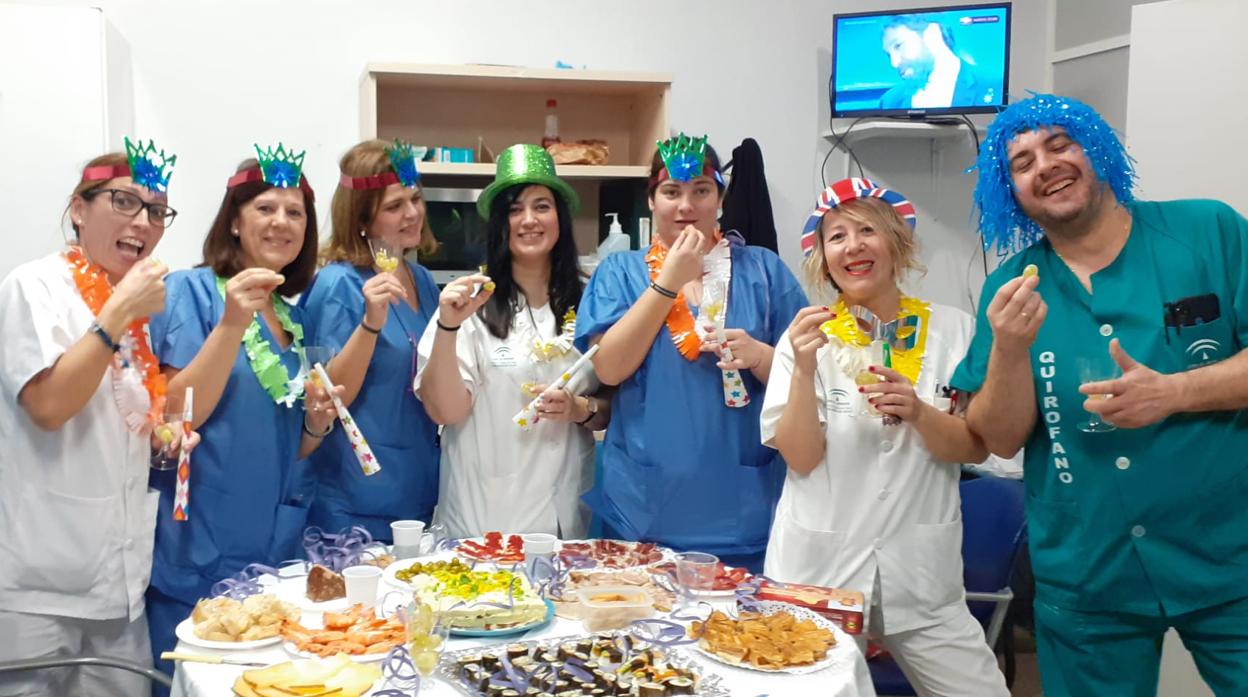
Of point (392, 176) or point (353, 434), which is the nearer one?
point (353, 434)

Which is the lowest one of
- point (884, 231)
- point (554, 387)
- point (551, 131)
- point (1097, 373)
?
point (554, 387)

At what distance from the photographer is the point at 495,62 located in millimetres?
4191

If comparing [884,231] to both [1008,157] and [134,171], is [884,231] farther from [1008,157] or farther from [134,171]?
[134,171]

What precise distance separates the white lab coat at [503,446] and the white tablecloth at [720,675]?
31.7 inches

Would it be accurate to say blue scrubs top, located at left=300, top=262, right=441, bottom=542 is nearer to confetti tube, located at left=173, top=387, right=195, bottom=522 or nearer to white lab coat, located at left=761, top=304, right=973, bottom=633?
confetti tube, located at left=173, top=387, right=195, bottom=522

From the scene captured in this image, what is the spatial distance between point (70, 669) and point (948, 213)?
4.09 meters

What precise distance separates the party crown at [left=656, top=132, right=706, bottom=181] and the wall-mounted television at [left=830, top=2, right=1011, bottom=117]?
2.05 metres

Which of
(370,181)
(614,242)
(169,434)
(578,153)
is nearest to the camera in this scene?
(169,434)

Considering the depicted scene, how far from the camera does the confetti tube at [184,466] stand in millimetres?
2184

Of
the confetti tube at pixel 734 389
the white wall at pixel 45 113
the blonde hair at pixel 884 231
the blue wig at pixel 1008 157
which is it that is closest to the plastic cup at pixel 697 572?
the confetti tube at pixel 734 389

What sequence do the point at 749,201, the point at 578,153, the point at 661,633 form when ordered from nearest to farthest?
the point at 661,633 → the point at 578,153 → the point at 749,201

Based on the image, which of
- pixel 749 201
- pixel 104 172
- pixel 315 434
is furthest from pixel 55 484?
pixel 749 201

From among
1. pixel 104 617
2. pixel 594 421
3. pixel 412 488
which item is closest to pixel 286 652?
pixel 104 617

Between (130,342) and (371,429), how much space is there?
638mm
